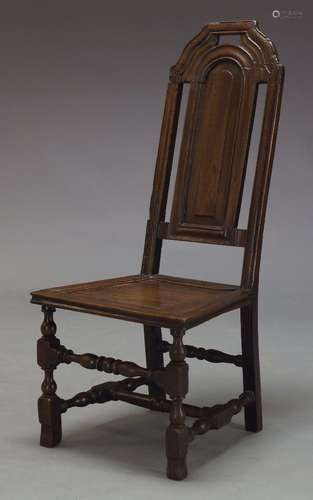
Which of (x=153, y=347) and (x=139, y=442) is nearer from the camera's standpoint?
(x=139, y=442)

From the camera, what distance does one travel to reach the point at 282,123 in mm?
6410

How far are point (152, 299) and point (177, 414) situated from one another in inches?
17.9

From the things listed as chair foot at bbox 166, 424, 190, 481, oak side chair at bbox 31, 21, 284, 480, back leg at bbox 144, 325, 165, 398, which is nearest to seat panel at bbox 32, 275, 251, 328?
oak side chair at bbox 31, 21, 284, 480

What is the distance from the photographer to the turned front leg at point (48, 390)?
3.66 m

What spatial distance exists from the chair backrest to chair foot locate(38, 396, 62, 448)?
740mm

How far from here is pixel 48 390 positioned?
12.1ft

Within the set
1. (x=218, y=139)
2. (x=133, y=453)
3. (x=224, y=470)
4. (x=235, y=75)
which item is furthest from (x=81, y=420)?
(x=235, y=75)

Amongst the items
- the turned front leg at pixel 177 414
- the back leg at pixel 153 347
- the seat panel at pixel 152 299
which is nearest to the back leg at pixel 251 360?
the seat panel at pixel 152 299

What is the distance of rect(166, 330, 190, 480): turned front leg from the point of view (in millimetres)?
3332

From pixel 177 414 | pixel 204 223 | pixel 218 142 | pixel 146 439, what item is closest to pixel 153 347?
pixel 146 439

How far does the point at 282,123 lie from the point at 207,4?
933 millimetres

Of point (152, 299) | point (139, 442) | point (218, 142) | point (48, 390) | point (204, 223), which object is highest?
point (218, 142)

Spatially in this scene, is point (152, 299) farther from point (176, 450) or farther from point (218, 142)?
point (218, 142)

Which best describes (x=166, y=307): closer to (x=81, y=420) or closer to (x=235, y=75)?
(x=81, y=420)
